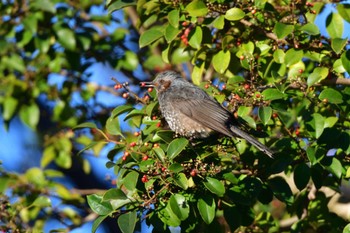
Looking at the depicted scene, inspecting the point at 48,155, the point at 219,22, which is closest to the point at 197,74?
the point at 219,22

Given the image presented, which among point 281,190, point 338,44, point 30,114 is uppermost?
point 338,44

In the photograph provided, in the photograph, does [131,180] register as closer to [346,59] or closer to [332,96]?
[332,96]

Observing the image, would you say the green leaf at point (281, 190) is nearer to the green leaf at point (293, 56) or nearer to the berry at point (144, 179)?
the green leaf at point (293, 56)

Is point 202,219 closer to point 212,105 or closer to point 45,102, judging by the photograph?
point 212,105

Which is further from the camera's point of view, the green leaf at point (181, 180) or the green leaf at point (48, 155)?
the green leaf at point (48, 155)

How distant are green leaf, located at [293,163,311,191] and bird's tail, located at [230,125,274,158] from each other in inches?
8.0

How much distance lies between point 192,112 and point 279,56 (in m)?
0.90

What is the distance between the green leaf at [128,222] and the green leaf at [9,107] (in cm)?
308

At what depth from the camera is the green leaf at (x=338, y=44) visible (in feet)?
15.1

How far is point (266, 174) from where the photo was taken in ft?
15.2

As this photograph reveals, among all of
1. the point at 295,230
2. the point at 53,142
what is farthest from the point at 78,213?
the point at 295,230

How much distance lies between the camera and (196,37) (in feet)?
16.5

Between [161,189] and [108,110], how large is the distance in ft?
9.94

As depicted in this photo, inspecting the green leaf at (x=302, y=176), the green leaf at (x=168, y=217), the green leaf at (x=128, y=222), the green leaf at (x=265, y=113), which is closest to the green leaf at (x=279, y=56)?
the green leaf at (x=265, y=113)
